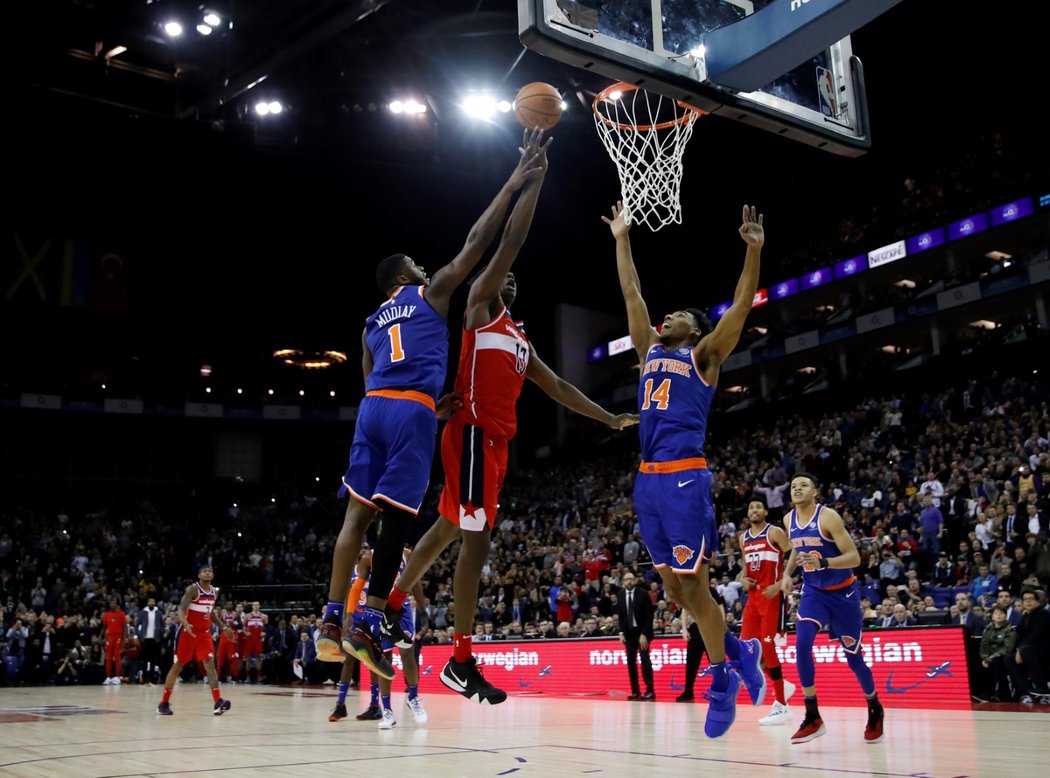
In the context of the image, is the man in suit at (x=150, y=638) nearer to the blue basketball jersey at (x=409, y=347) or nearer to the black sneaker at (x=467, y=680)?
the black sneaker at (x=467, y=680)

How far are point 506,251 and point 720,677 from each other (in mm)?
2637

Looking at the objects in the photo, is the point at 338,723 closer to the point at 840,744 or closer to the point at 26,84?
the point at 840,744

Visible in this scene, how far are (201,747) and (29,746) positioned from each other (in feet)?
3.81

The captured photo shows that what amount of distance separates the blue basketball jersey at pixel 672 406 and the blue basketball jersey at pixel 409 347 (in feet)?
4.45

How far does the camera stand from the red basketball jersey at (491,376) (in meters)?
4.94

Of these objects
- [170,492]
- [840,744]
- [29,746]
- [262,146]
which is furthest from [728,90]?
[170,492]

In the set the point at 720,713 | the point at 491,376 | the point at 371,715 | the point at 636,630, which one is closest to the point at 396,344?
the point at 491,376

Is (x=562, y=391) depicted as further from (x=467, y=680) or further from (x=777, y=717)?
(x=777, y=717)

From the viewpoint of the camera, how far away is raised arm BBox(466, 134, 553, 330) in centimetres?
472

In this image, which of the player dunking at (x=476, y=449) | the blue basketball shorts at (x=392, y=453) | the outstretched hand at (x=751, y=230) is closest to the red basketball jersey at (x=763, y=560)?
the outstretched hand at (x=751, y=230)

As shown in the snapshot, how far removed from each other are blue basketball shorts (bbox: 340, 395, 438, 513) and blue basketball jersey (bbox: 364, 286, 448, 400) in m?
0.11

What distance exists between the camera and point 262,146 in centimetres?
2031

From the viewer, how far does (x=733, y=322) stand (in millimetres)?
5516

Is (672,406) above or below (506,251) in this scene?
below
